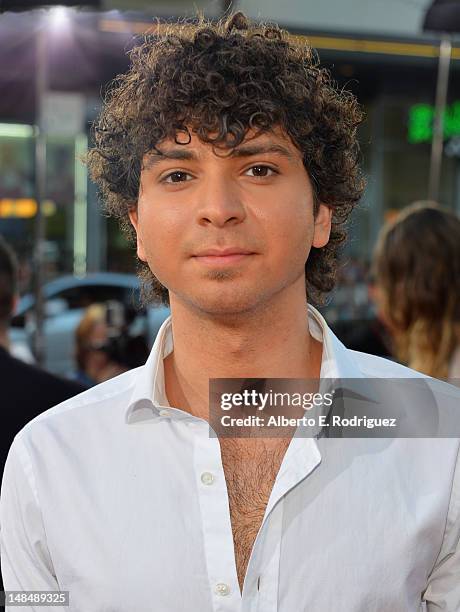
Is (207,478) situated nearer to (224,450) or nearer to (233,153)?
(224,450)

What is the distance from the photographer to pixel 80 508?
1.63 meters

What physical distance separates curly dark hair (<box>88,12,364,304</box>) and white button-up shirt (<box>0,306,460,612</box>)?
0.53 metres

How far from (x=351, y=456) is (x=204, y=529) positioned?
0.31 metres

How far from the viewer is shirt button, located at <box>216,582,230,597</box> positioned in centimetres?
155

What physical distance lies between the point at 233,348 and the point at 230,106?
474mm

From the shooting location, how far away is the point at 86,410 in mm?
1762

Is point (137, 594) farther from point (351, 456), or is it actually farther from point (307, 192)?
point (307, 192)

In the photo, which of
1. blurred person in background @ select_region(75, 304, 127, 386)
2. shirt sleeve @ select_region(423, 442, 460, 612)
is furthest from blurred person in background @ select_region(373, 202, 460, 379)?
blurred person in background @ select_region(75, 304, 127, 386)

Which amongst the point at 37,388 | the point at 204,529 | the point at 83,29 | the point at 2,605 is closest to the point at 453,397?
the point at 204,529

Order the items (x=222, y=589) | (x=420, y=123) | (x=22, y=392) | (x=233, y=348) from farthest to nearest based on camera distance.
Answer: (x=420, y=123)
(x=22, y=392)
(x=233, y=348)
(x=222, y=589)

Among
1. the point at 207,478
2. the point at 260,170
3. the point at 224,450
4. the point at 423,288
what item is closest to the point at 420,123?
the point at 423,288

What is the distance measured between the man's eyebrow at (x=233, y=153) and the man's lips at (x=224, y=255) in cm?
19

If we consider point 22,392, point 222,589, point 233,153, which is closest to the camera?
point 222,589

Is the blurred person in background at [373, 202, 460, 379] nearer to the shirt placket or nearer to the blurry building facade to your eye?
the shirt placket
